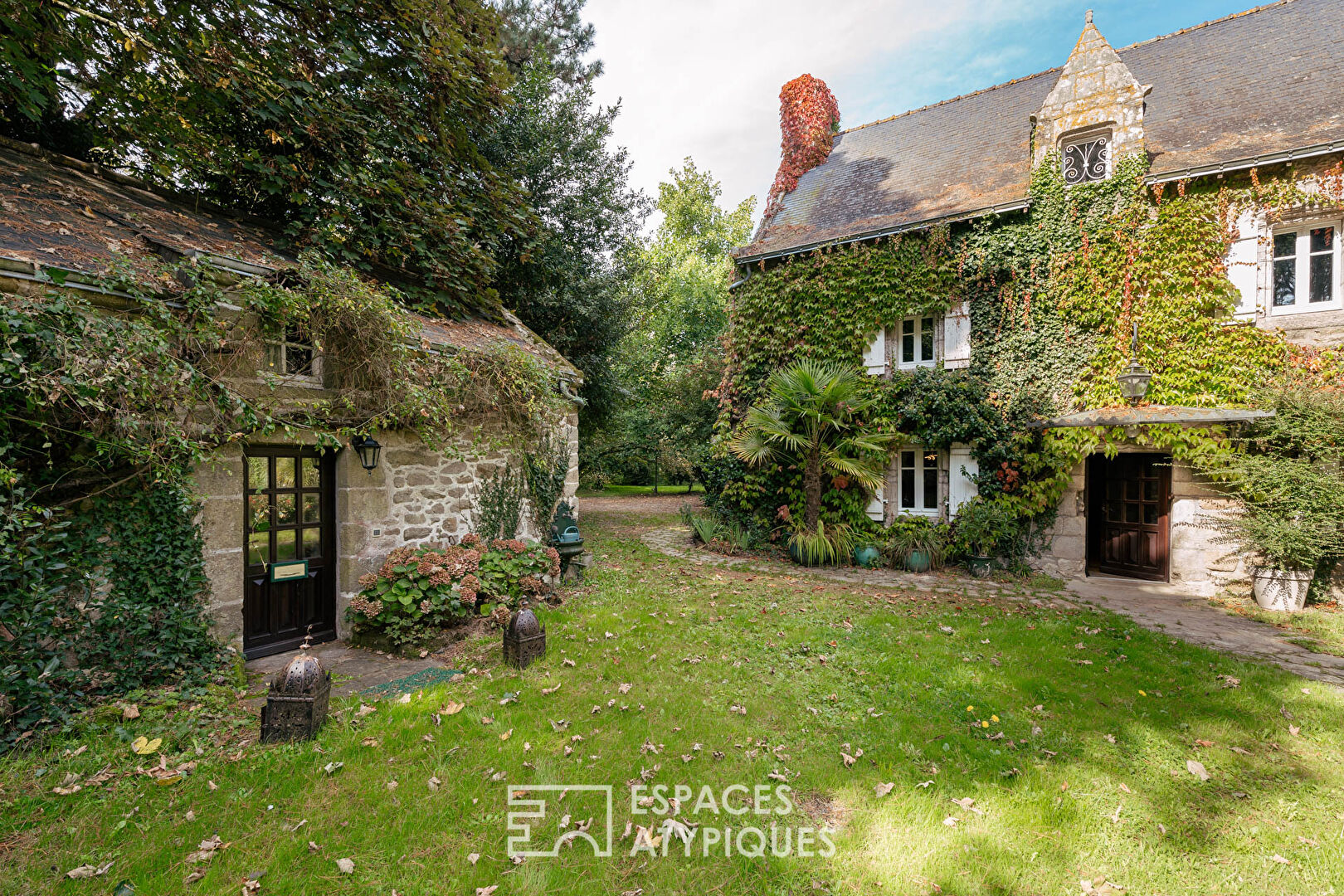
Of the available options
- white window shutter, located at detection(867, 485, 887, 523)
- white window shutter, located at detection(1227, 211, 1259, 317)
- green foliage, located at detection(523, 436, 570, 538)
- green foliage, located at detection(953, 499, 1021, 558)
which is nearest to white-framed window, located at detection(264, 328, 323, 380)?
green foliage, located at detection(523, 436, 570, 538)

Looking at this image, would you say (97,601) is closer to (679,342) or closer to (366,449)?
(366,449)

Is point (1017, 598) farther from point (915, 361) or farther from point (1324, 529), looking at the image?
point (915, 361)

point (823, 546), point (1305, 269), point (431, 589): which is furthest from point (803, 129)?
point (431, 589)

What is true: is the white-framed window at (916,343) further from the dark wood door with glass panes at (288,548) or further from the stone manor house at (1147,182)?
the dark wood door with glass panes at (288,548)

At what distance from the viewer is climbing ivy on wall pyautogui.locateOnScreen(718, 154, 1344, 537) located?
796 cm

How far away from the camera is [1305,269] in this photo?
25.5 feet

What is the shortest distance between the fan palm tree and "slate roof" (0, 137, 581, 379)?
5390 mm

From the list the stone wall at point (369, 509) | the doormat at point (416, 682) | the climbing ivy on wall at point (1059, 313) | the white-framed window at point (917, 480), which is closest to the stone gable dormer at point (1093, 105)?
the climbing ivy on wall at point (1059, 313)

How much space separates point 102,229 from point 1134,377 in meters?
12.8

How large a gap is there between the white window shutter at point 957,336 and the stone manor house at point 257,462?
8.14 meters

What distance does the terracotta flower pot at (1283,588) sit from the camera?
704cm

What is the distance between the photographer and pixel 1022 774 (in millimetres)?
3479

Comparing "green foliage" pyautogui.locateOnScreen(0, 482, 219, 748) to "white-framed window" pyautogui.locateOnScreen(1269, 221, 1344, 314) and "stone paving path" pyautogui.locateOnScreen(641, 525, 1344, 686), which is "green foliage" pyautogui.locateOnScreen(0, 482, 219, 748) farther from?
"white-framed window" pyautogui.locateOnScreen(1269, 221, 1344, 314)

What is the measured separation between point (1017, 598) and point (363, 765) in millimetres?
8023
